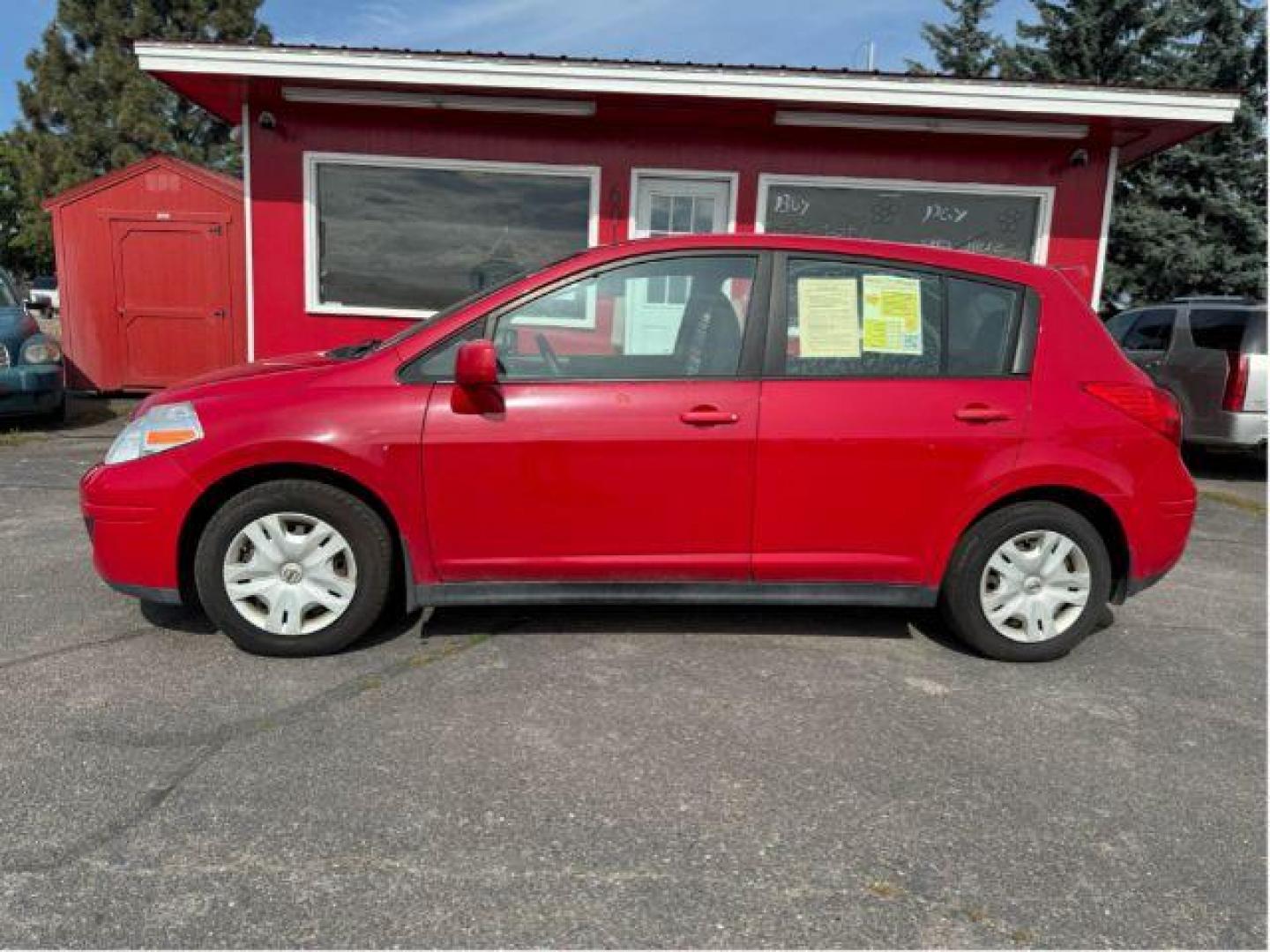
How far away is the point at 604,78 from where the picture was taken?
7090 mm

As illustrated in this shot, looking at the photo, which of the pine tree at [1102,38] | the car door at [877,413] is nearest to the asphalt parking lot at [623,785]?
the car door at [877,413]

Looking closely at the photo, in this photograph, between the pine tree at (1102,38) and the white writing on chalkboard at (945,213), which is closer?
the white writing on chalkboard at (945,213)

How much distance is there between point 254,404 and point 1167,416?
137 inches

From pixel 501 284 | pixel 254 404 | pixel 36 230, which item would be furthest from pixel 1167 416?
pixel 36 230

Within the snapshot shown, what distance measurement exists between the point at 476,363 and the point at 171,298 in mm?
8228

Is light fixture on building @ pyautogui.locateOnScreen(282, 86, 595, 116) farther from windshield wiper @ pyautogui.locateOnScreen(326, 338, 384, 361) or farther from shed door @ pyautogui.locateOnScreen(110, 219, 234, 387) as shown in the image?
windshield wiper @ pyautogui.locateOnScreen(326, 338, 384, 361)

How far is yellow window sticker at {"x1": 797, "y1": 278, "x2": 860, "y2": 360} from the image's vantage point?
3.49 meters

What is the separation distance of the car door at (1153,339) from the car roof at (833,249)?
570cm

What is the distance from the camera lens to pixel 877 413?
344 cm

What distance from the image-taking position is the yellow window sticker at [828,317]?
349 cm

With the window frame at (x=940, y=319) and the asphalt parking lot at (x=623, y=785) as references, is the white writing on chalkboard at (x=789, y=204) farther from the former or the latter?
the asphalt parking lot at (x=623, y=785)

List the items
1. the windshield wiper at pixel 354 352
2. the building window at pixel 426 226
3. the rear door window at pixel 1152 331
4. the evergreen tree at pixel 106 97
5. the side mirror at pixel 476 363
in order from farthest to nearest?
the evergreen tree at pixel 106 97, the rear door window at pixel 1152 331, the building window at pixel 426 226, the windshield wiper at pixel 354 352, the side mirror at pixel 476 363

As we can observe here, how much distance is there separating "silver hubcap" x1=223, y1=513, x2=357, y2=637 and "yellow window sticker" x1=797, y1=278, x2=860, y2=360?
1.91 metres

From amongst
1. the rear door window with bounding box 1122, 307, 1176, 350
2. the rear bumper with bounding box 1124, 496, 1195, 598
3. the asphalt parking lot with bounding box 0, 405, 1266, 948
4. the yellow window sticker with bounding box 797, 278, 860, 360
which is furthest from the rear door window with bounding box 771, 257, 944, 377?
the rear door window with bounding box 1122, 307, 1176, 350
